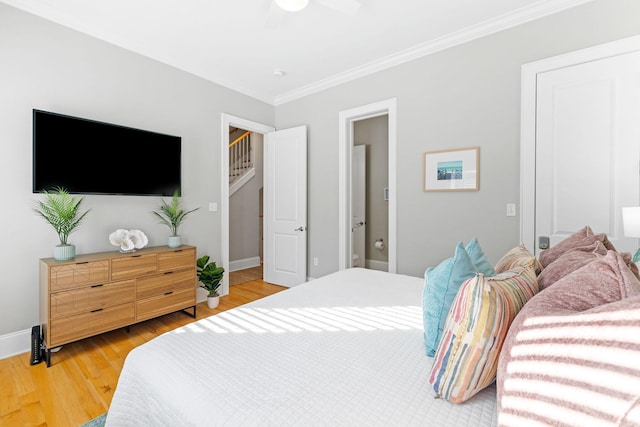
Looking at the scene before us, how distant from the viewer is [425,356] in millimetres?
1084

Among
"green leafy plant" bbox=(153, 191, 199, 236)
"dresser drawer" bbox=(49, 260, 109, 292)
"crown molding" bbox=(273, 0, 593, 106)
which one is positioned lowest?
"dresser drawer" bbox=(49, 260, 109, 292)

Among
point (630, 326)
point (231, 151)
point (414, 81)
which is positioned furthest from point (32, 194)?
point (231, 151)

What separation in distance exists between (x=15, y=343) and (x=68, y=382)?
2.58 feet

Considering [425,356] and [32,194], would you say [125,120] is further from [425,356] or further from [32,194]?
[425,356]

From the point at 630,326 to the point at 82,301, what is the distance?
2.96m

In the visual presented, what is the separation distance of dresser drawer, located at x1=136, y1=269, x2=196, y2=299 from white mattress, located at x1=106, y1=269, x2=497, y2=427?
60.7 inches

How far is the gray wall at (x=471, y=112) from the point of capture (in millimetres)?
2293

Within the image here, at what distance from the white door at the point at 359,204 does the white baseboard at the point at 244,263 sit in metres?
1.84

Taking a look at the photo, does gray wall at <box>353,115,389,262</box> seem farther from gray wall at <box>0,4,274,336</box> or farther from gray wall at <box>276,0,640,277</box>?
gray wall at <box>0,4,274,336</box>

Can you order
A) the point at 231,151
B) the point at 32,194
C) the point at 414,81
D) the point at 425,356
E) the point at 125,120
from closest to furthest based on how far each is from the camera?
the point at 425,356, the point at 32,194, the point at 125,120, the point at 414,81, the point at 231,151

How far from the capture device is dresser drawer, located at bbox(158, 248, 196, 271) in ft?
8.93

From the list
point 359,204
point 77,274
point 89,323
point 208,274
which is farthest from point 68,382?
point 359,204

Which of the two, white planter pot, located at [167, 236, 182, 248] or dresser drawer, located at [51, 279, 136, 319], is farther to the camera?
white planter pot, located at [167, 236, 182, 248]

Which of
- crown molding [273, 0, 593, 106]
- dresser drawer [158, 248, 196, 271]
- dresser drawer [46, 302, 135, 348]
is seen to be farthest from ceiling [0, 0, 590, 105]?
dresser drawer [46, 302, 135, 348]
